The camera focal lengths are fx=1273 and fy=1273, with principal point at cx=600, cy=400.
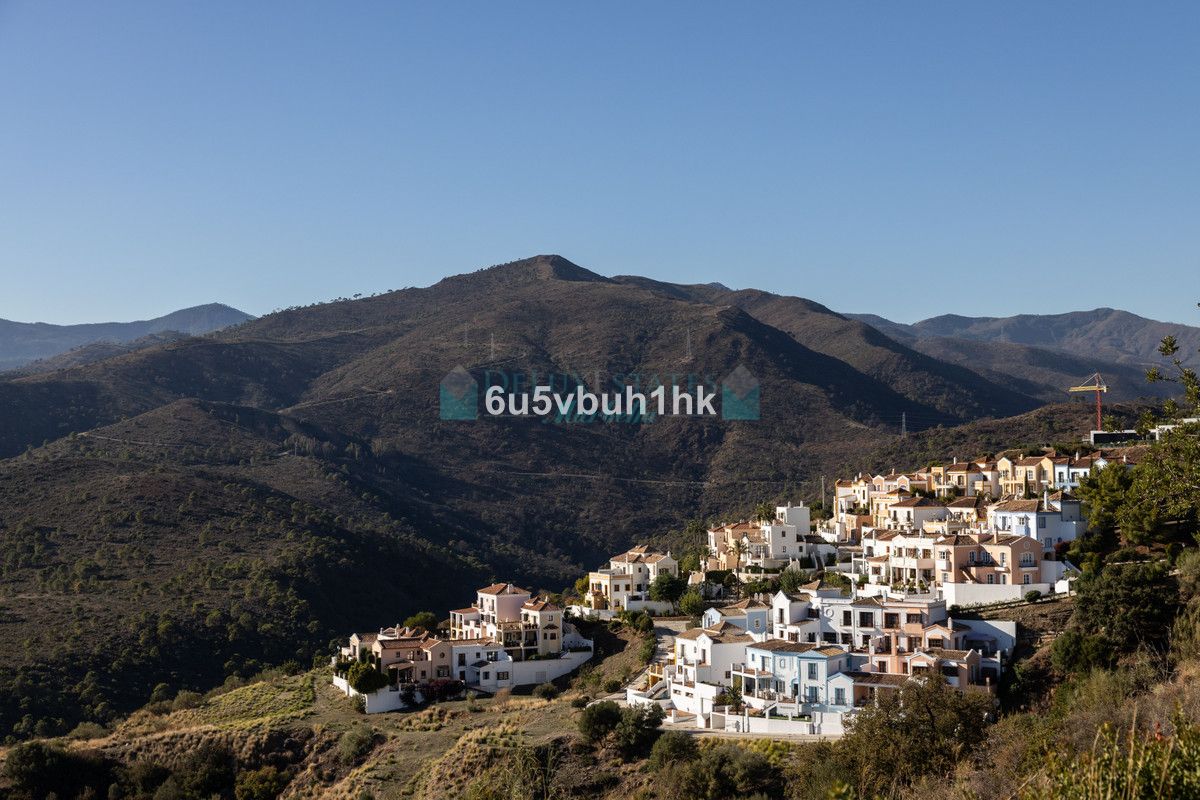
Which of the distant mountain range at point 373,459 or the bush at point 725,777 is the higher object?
the distant mountain range at point 373,459

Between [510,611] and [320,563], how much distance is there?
70.2 ft

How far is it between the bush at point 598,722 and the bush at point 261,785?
796 centimetres

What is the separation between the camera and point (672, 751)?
26.5 meters

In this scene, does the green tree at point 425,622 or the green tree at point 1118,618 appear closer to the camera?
the green tree at point 1118,618

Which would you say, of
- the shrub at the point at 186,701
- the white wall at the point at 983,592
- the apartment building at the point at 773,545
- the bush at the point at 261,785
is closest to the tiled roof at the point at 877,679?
the white wall at the point at 983,592

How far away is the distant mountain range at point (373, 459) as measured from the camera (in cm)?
4891

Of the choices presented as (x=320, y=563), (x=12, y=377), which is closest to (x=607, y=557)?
(x=320, y=563)

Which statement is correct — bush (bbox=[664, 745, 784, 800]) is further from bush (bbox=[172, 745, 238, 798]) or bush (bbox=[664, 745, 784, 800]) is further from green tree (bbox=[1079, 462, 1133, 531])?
green tree (bbox=[1079, 462, 1133, 531])

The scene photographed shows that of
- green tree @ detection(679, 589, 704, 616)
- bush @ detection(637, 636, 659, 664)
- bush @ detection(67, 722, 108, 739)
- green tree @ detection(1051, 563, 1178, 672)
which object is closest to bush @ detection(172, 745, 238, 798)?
bush @ detection(67, 722, 108, 739)

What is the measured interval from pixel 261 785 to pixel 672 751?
1092cm

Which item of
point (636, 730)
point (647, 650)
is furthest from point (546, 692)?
point (636, 730)

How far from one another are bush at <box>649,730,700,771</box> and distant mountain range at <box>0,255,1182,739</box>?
2101 cm

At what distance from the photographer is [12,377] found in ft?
390

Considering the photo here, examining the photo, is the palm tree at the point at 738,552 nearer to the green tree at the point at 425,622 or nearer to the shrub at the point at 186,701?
the green tree at the point at 425,622
